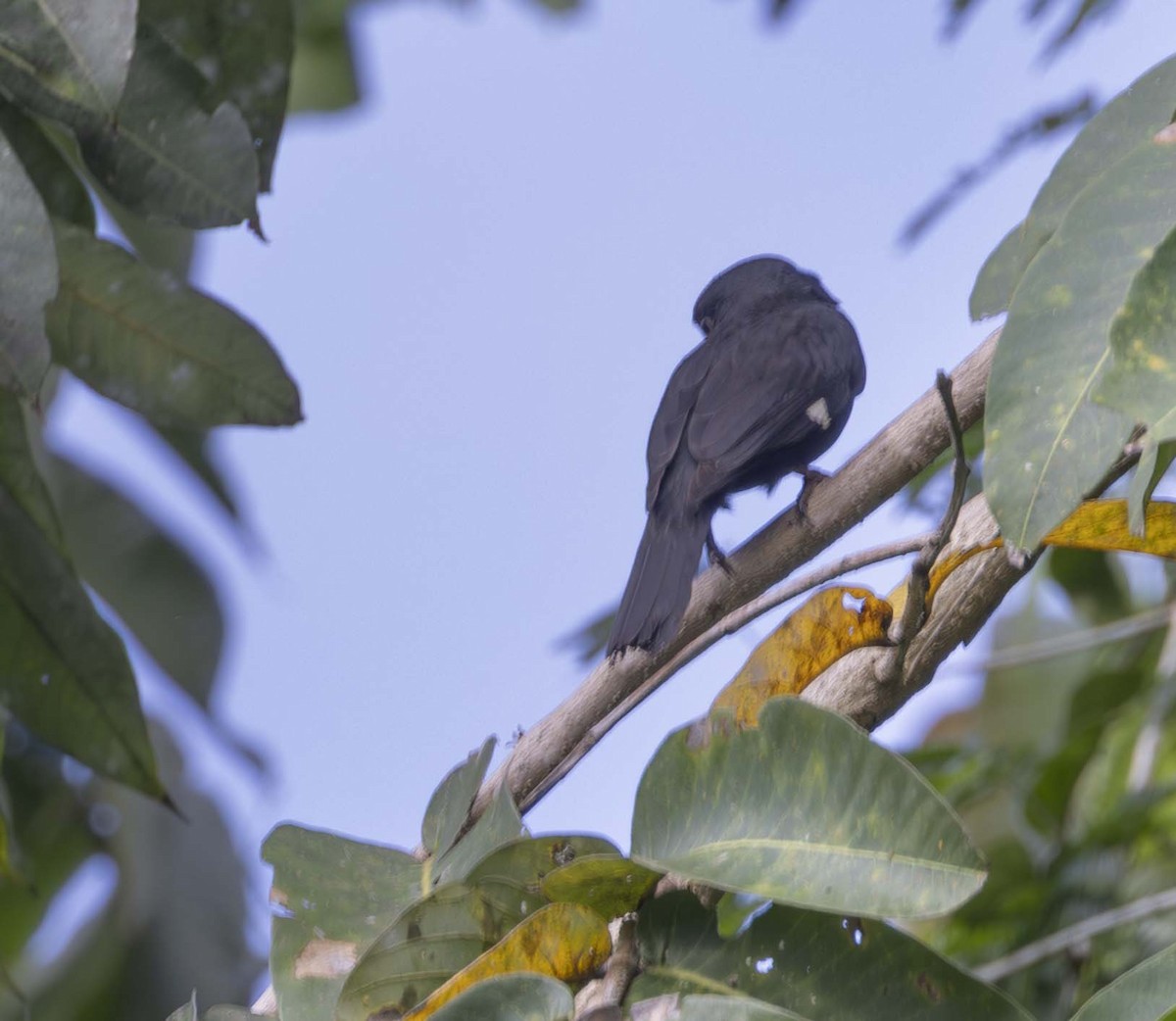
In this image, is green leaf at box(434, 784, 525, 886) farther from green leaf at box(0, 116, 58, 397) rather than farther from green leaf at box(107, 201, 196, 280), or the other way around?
green leaf at box(107, 201, 196, 280)

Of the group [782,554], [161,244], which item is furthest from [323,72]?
[782,554]

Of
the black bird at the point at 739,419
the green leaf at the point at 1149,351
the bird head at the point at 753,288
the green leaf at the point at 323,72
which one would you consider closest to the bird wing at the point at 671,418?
the black bird at the point at 739,419

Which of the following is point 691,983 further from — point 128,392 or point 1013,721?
point 1013,721

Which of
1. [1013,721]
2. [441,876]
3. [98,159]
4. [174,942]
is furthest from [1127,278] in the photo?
[1013,721]

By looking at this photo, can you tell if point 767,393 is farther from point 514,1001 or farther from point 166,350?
point 514,1001

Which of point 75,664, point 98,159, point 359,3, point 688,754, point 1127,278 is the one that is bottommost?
point 688,754

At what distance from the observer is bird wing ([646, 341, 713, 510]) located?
2859mm

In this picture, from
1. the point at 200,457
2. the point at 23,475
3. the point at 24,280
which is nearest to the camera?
the point at 24,280

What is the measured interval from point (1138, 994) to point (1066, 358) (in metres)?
0.57

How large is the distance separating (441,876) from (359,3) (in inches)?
151

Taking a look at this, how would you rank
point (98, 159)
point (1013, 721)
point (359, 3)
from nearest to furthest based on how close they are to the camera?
point (98, 159) → point (1013, 721) → point (359, 3)

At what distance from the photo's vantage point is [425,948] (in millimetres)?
1221

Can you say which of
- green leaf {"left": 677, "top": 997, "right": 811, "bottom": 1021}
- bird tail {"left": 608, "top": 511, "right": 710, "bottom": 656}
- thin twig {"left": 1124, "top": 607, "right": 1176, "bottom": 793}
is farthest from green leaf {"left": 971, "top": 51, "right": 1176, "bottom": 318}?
thin twig {"left": 1124, "top": 607, "right": 1176, "bottom": 793}

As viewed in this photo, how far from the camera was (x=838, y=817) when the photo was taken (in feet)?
3.51
